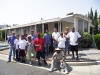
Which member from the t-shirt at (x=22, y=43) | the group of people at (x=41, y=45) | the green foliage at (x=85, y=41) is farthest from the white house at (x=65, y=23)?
the t-shirt at (x=22, y=43)

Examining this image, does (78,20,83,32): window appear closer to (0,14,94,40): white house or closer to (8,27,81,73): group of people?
(0,14,94,40): white house

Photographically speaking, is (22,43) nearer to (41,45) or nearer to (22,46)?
(22,46)

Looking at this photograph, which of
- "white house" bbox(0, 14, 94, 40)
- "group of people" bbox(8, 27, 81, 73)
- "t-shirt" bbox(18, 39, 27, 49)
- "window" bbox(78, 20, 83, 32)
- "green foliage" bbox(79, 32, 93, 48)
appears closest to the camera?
"group of people" bbox(8, 27, 81, 73)

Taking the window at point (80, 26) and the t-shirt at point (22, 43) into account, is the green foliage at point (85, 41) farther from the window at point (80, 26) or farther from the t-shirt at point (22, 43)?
the t-shirt at point (22, 43)

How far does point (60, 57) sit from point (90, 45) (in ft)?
21.6

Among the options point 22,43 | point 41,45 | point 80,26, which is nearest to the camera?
point 41,45

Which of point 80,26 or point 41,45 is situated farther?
point 80,26

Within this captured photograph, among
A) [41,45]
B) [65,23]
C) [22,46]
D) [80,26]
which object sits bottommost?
[22,46]

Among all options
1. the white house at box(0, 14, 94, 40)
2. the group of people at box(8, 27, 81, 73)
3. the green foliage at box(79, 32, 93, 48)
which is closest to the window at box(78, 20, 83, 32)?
the white house at box(0, 14, 94, 40)

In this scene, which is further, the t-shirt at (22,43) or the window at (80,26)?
the window at (80,26)

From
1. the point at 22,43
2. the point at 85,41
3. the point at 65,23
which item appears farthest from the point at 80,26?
the point at 22,43

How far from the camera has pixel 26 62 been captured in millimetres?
8781

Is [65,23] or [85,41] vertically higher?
[65,23]

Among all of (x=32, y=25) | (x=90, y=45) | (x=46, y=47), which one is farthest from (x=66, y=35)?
(x=32, y=25)
